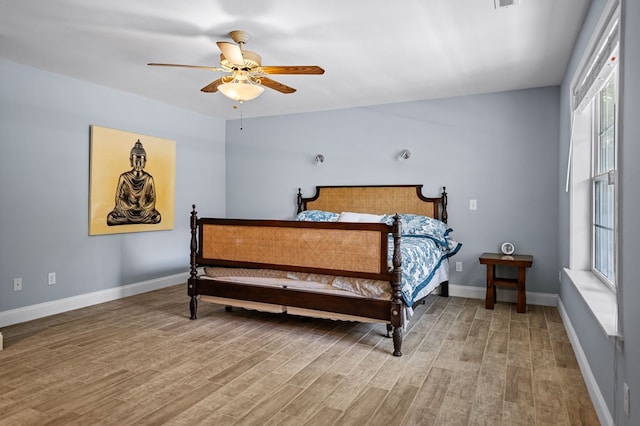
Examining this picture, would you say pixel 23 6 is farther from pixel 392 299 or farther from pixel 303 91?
pixel 392 299

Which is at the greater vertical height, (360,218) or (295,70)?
(295,70)

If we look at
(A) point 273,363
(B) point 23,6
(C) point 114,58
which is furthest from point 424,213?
(B) point 23,6

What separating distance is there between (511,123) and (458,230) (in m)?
1.33

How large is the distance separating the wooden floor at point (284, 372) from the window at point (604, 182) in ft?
2.34

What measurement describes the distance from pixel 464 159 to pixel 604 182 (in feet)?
6.53

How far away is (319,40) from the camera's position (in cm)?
318

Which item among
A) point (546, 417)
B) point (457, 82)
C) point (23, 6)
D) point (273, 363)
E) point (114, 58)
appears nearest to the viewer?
point (546, 417)

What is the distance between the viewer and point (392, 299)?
2973 mm

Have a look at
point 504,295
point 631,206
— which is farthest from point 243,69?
point 504,295

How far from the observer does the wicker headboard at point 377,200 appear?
4879 mm

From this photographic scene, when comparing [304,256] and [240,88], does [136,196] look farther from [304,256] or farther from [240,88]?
[304,256]

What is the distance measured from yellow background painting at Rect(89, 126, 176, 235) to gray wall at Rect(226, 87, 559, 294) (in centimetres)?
155

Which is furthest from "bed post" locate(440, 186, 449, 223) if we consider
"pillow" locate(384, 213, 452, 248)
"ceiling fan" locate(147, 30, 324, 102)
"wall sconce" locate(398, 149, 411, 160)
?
"ceiling fan" locate(147, 30, 324, 102)

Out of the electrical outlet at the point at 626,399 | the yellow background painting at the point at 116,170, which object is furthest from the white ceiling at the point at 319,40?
the electrical outlet at the point at 626,399
